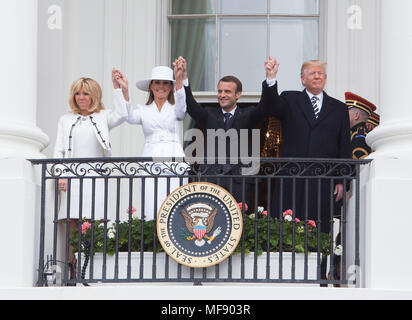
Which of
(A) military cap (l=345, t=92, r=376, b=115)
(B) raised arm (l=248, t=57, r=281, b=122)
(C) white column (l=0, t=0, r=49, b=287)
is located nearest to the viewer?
(C) white column (l=0, t=0, r=49, b=287)

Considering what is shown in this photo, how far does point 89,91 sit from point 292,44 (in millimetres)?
3070

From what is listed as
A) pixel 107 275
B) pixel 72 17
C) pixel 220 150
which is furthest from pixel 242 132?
pixel 72 17

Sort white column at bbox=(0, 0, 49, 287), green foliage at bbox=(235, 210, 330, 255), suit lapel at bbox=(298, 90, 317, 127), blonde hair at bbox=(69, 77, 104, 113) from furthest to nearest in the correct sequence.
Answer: blonde hair at bbox=(69, 77, 104, 113)
suit lapel at bbox=(298, 90, 317, 127)
green foliage at bbox=(235, 210, 330, 255)
white column at bbox=(0, 0, 49, 287)

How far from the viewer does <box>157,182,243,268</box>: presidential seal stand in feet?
29.8

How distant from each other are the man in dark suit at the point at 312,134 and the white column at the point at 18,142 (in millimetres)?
2002

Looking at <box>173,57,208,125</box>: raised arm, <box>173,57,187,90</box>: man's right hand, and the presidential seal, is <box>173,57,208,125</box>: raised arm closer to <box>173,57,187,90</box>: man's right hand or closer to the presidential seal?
<box>173,57,187,90</box>: man's right hand

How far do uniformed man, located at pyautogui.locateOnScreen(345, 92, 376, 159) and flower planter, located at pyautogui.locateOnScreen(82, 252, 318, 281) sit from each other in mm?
1831

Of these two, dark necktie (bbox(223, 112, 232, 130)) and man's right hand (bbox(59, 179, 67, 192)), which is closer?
dark necktie (bbox(223, 112, 232, 130))

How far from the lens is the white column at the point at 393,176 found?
8.85 m

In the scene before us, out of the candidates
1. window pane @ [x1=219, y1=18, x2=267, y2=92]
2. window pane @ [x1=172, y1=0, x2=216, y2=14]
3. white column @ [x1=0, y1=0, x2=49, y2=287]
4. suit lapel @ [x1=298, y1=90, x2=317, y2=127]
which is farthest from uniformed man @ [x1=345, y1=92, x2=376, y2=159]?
white column @ [x1=0, y1=0, x2=49, y2=287]

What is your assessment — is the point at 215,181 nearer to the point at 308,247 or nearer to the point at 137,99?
the point at 308,247

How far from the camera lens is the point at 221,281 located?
905 centimetres

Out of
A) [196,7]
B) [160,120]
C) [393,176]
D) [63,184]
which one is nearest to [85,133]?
[63,184]
